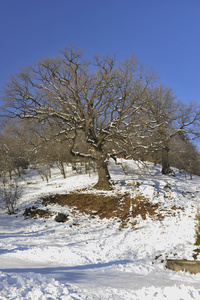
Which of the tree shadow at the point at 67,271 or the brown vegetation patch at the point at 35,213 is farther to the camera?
the brown vegetation patch at the point at 35,213

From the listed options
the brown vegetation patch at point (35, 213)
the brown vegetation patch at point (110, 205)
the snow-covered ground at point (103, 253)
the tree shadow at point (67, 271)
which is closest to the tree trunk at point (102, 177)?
the snow-covered ground at point (103, 253)

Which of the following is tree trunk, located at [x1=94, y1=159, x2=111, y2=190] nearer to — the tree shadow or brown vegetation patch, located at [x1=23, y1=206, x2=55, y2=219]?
brown vegetation patch, located at [x1=23, y1=206, x2=55, y2=219]

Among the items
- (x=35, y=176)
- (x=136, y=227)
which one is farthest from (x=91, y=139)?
(x=35, y=176)

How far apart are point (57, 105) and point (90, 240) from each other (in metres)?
9.47

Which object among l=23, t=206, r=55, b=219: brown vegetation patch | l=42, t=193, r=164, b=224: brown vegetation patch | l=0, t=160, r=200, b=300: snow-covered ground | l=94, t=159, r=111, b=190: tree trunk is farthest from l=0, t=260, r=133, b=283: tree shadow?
l=94, t=159, r=111, b=190: tree trunk

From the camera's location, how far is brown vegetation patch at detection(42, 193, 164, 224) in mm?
11320

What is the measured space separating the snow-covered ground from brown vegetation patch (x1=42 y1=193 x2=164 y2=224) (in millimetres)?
478

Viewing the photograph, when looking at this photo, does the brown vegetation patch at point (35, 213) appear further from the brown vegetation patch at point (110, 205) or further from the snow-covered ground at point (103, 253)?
the brown vegetation patch at point (110, 205)

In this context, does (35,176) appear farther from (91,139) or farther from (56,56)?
(56,56)

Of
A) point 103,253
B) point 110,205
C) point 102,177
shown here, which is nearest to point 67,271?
point 103,253

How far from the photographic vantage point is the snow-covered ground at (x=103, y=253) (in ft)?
12.4

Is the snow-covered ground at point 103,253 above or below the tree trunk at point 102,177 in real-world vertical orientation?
below

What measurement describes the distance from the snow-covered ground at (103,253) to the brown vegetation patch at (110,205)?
1.57 feet

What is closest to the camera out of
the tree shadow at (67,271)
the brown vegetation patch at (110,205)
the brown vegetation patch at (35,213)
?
the tree shadow at (67,271)
